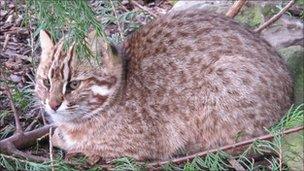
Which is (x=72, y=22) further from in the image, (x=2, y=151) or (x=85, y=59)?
(x=2, y=151)

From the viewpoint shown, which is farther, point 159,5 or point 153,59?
point 159,5

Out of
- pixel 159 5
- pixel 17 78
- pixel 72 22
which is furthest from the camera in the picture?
pixel 159 5

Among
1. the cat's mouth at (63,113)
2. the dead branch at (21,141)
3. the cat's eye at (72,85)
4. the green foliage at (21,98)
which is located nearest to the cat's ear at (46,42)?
the cat's eye at (72,85)

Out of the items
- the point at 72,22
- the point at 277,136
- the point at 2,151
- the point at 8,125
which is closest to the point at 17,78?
the point at 8,125

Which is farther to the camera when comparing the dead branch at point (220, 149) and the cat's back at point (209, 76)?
the cat's back at point (209, 76)

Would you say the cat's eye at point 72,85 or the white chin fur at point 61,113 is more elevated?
the cat's eye at point 72,85

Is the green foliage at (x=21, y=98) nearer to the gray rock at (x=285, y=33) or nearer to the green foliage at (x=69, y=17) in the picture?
the green foliage at (x=69, y=17)

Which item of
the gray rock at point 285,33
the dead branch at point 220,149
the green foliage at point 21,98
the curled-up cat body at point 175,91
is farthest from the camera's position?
the gray rock at point 285,33

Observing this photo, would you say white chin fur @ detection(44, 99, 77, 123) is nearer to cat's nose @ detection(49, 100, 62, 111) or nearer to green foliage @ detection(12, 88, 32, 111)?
cat's nose @ detection(49, 100, 62, 111)
